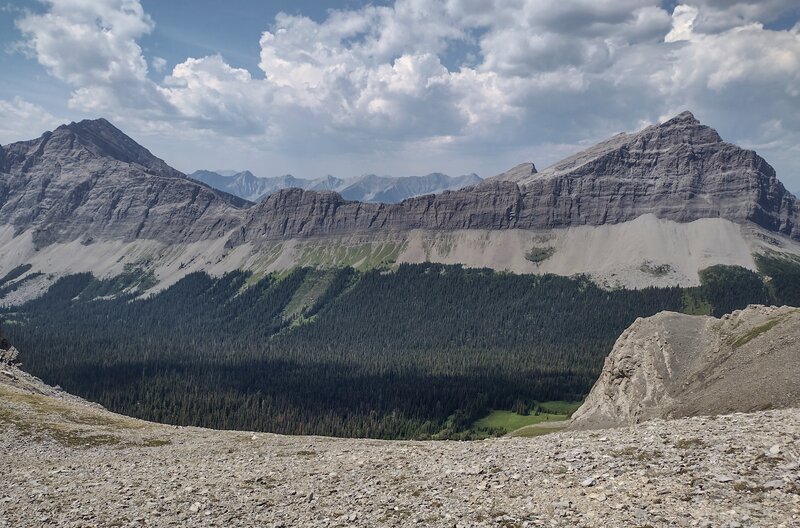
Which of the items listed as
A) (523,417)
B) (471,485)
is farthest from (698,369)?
(523,417)

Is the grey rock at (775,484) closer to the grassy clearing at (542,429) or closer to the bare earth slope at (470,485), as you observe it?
the bare earth slope at (470,485)

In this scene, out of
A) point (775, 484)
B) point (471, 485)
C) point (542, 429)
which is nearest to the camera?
point (775, 484)

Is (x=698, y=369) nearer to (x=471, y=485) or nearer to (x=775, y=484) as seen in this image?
(x=775, y=484)

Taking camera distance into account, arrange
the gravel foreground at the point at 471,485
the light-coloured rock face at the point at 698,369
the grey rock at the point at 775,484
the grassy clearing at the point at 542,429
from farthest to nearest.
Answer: the grassy clearing at the point at 542,429 < the light-coloured rock face at the point at 698,369 < the gravel foreground at the point at 471,485 < the grey rock at the point at 775,484

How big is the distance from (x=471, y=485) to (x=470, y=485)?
0.19ft

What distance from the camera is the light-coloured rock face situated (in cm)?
6738

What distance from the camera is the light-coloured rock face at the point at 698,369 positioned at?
67.4 metres

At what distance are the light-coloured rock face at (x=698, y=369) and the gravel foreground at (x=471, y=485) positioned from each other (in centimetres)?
3612

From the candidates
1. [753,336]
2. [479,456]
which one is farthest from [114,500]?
[753,336]

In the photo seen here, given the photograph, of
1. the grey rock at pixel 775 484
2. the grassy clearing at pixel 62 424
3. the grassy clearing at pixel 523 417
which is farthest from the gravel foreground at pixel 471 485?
the grassy clearing at pixel 523 417

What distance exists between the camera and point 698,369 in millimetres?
88562

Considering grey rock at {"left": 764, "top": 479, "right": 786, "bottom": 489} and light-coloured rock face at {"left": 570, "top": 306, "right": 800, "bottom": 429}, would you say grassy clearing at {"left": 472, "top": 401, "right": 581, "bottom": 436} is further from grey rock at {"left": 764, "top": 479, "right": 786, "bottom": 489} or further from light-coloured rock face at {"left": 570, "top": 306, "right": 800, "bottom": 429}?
grey rock at {"left": 764, "top": 479, "right": 786, "bottom": 489}

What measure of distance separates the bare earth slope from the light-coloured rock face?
36013 mm

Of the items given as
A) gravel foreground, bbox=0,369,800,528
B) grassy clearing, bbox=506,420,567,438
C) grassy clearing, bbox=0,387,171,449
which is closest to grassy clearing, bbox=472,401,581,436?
grassy clearing, bbox=506,420,567,438
